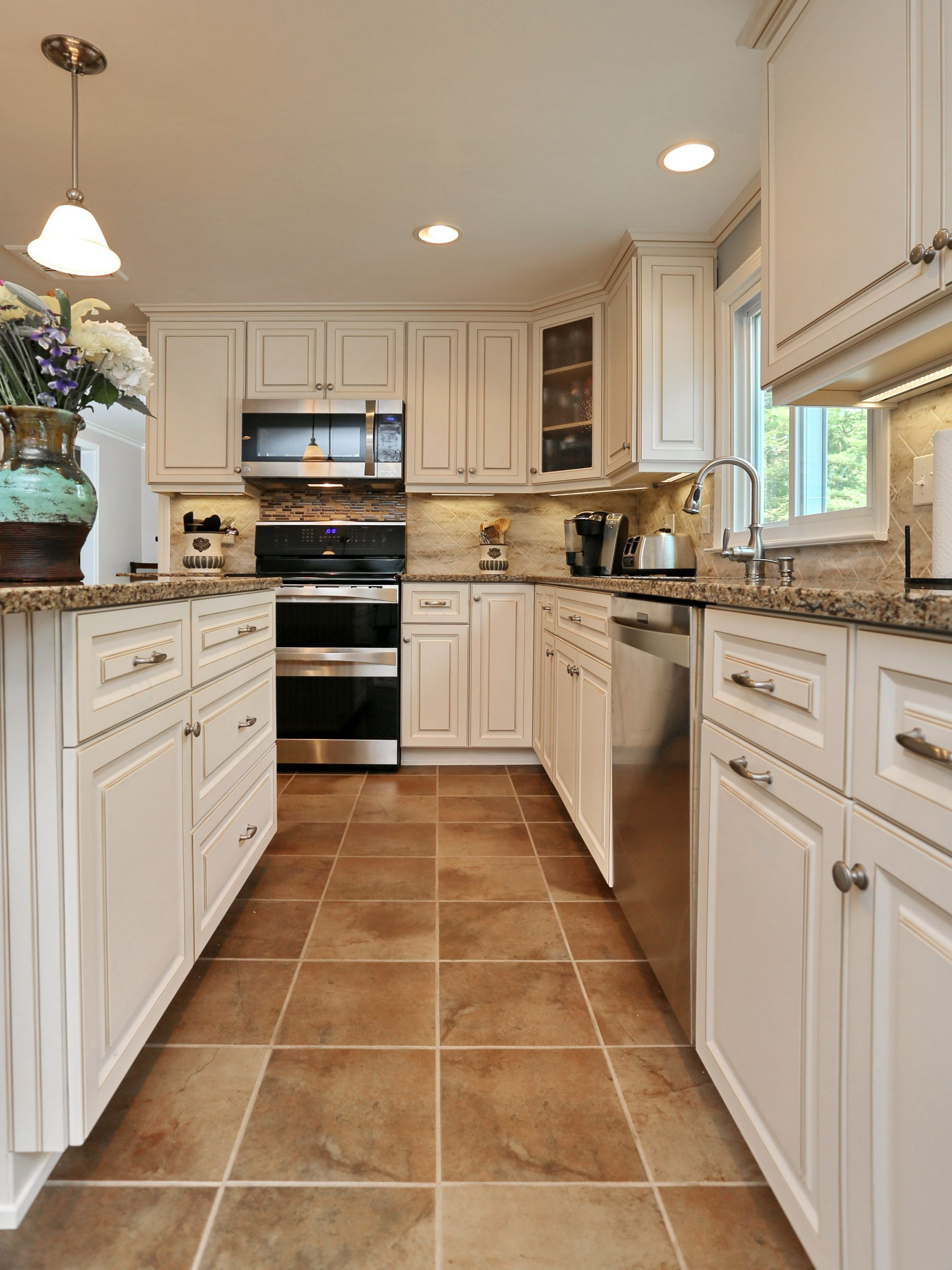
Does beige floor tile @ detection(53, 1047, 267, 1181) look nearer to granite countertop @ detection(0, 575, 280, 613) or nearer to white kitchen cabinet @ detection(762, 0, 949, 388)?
granite countertop @ detection(0, 575, 280, 613)

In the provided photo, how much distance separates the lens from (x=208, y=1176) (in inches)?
43.6

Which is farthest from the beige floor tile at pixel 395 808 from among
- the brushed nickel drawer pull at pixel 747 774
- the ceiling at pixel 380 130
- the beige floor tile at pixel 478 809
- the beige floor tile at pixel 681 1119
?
the ceiling at pixel 380 130

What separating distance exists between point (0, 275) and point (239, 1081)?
366 centimetres

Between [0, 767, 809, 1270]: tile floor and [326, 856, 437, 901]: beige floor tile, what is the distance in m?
0.05

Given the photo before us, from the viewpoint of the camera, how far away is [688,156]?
2.41 meters

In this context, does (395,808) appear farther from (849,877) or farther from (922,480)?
(849,877)

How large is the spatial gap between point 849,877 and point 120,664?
103 cm

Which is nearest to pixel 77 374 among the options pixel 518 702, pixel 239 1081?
pixel 239 1081

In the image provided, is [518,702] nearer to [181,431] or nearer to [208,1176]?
[181,431]

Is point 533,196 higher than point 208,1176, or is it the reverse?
point 533,196

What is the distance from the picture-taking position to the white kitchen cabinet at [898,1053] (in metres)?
0.65

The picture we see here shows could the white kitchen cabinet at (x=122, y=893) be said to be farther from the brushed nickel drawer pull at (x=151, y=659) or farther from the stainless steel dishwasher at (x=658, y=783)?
the stainless steel dishwasher at (x=658, y=783)

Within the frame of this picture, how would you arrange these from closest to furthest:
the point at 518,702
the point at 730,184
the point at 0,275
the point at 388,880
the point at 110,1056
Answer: the point at 110,1056
the point at 388,880
the point at 730,184
the point at 0,275
the point at 518,702

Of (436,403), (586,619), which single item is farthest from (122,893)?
(436,403)
